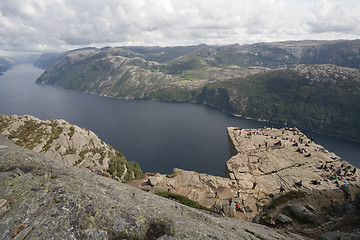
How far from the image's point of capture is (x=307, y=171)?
4741 cm

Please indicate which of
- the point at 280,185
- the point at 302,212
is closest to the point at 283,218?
the point at 302,212

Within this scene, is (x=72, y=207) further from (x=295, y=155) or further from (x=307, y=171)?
(x=295, y=155)

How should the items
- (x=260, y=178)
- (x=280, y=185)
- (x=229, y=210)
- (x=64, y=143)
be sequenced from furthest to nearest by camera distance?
(x=64, y=143) → (x=260, y=178) → (x=280, y=185) → (x=229, y=210)

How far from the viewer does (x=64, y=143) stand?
49.8 metres

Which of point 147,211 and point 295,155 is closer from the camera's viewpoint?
point 147,211

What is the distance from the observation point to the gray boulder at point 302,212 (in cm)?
2507

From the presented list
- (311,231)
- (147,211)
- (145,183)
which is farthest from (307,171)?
(147,211)

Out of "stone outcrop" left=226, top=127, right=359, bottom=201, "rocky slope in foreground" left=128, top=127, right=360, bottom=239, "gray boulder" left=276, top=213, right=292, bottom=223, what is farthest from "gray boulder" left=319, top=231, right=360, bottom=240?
"stone outcrop" left=226, top=127, right=359, bottom=201

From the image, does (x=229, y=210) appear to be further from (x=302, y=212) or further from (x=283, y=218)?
(x=302, y=212)

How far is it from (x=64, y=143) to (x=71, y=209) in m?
48.4

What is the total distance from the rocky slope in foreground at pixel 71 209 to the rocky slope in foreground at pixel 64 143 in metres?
33.6

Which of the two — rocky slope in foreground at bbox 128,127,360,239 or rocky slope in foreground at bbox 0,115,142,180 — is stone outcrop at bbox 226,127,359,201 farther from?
rocky slope in foreground at bbox 0,115,142,180

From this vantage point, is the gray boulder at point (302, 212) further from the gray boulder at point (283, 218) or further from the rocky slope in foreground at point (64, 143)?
the rocky slope in foreground at point (64, 143)

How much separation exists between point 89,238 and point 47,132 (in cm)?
5570
